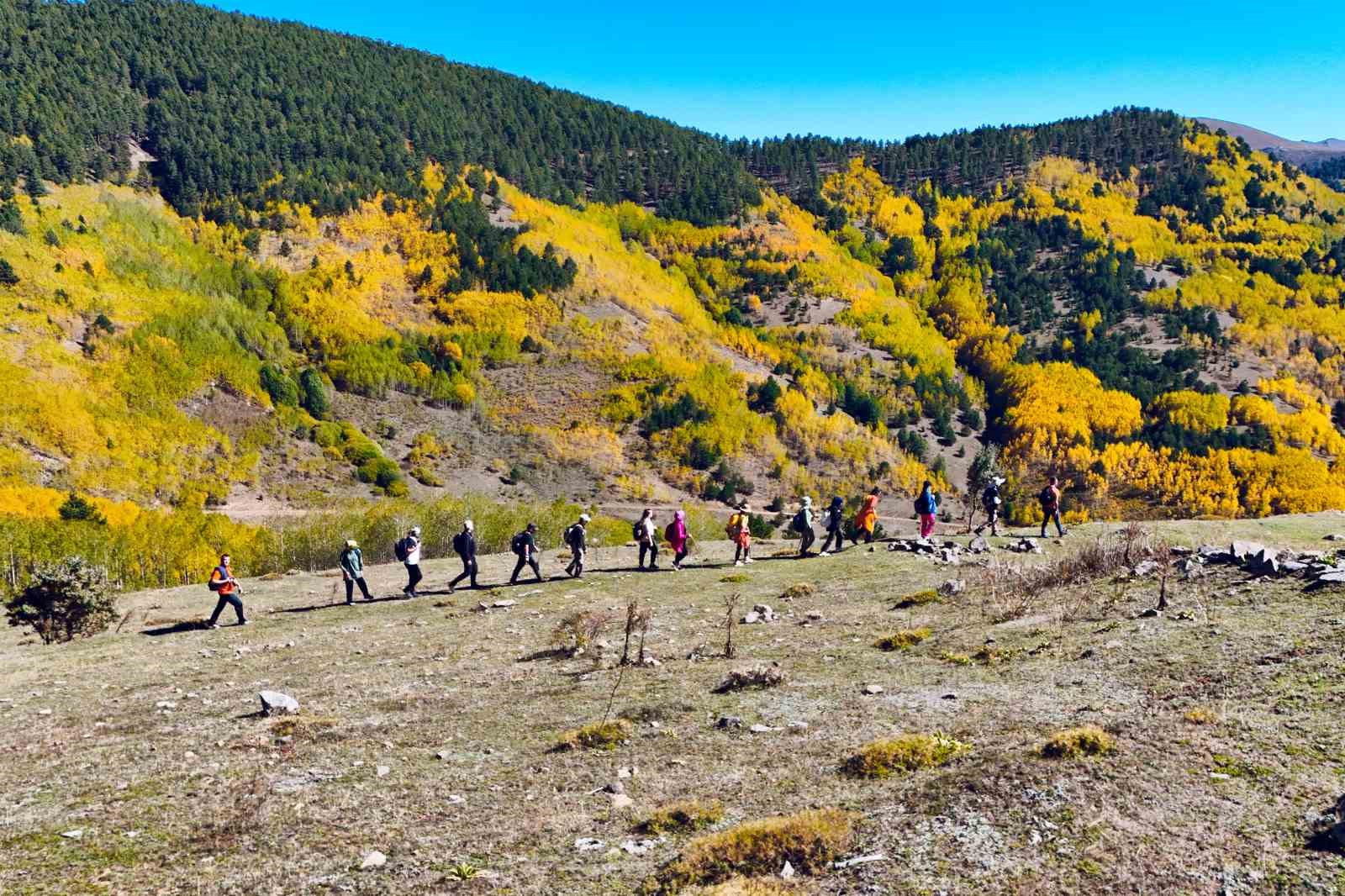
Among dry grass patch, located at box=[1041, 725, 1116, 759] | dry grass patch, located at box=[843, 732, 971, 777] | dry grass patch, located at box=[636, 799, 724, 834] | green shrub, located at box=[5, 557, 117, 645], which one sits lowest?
green shrub, located at box=[5, 557, 117, 645]

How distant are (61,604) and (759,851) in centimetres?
2455

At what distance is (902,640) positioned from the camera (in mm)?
15539

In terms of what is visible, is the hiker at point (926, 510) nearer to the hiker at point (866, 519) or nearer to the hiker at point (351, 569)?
the hiker at point (866, 519)

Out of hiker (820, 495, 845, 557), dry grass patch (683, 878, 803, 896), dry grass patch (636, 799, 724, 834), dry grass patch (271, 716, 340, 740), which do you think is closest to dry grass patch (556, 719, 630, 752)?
dry grass patch (636, 799, 724, 834)

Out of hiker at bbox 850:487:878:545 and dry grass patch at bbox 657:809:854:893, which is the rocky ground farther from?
hiker at bbox 850:487:878:545

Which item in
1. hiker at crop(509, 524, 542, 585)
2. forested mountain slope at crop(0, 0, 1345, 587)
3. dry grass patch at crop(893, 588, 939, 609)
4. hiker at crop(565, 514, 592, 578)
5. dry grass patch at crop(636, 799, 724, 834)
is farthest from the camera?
forested mountain slope at crop(0, 0, 1345, 587)

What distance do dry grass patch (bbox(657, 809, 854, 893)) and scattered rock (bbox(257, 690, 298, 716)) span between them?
8.33 meters

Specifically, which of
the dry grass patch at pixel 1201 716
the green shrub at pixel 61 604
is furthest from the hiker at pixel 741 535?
the dry grass patch at pixel 1201 716

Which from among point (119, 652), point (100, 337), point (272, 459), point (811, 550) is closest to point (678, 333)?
point (272, 459)

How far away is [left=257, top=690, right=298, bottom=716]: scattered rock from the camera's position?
43.5 ft

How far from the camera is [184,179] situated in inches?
6639

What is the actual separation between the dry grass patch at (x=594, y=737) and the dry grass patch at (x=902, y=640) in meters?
6.05

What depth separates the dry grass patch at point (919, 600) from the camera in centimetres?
1941

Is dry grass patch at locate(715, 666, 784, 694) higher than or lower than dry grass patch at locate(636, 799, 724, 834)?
lower
